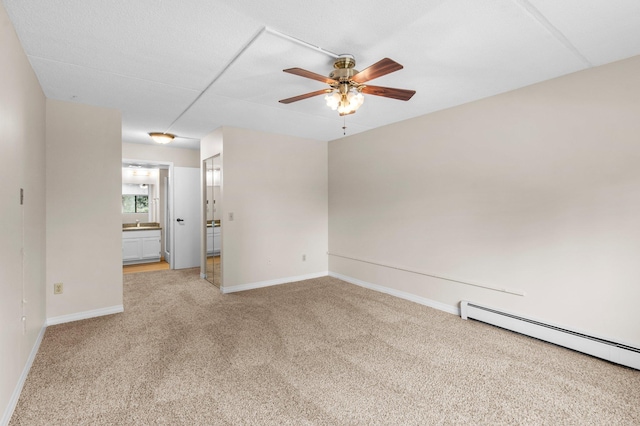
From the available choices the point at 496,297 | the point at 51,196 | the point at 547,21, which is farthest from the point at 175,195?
the point at 547,21

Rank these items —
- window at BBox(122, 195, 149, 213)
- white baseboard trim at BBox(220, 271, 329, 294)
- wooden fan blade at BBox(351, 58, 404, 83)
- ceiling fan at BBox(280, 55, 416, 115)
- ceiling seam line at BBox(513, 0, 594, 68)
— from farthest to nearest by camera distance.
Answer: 1. window at BBox(122, 195, 149, 213)
2. white baseboard trim at BBox(220, 271, 329, 294)
3. ceiling fan at BBox(280, 55, 416, 115)
4. wooden fan blade at BBox(351, 58, 404, 83)
5. ceiling seam line at BBox(513, 0, 594, 68)

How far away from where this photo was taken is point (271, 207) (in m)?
4.94

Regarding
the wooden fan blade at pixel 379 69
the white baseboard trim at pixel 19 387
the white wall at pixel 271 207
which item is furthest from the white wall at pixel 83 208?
→ the wooden fan blade at pixel 379 69

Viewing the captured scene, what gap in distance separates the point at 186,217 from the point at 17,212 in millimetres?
4102

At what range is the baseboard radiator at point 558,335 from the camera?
7.90ft

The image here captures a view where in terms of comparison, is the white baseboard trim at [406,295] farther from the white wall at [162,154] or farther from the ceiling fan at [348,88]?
the white wall at [162,154]

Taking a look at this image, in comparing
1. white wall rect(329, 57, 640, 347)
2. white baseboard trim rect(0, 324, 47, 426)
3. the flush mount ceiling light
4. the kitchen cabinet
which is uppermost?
the flush mount ceiling light

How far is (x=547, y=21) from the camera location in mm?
1913

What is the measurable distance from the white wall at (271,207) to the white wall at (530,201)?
132cm

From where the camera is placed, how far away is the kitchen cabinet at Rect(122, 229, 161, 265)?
6344mm

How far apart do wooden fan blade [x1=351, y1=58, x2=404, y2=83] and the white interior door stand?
472 centimetres

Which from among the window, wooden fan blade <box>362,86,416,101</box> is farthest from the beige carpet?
the window

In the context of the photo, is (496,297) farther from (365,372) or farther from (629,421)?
(365,372)

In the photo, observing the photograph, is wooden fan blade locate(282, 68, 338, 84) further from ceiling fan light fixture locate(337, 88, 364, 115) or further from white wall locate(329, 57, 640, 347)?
white wall locate(329, 57, 640, 347)
